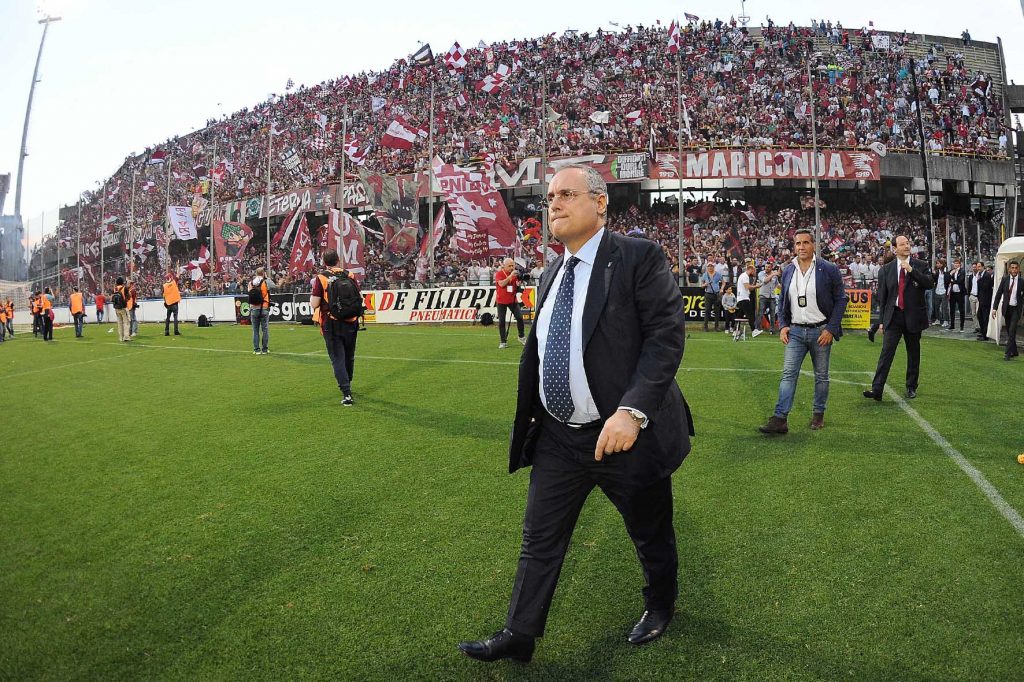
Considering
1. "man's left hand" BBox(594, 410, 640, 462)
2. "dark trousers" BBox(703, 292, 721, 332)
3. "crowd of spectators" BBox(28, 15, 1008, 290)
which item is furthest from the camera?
"crowd of spectators" BBox(28, 15, 1008, 290)

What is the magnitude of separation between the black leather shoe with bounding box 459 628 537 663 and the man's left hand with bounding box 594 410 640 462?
0.83 metres

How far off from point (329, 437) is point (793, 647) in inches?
200

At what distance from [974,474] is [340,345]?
6.87 meters

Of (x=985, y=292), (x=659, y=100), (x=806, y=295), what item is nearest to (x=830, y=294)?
(x=806, y=295)

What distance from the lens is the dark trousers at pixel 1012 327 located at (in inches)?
503

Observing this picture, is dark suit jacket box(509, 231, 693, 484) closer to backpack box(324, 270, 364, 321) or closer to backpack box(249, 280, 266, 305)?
backpack box(324, 270, 364, 321)

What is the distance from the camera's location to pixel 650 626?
118 inches

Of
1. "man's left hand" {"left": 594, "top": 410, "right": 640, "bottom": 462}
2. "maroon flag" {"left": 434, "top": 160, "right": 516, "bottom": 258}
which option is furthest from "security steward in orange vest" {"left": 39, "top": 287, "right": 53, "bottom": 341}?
"man's left hand" {"left": 594, "top": 410, "right": 640, "bottom": 462}

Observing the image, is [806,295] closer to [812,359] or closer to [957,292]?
[812,359]

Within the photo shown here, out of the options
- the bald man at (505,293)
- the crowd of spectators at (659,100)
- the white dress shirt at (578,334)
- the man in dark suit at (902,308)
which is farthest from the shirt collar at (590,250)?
the crowd of spectators at (659,100)

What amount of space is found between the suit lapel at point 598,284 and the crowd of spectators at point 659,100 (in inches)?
1216

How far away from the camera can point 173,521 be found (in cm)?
464

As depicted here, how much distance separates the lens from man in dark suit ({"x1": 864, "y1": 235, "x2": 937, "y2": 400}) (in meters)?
8.29

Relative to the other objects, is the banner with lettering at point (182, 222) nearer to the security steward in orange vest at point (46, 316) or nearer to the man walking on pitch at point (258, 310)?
the security steward in orange vest at point (46, 316)
